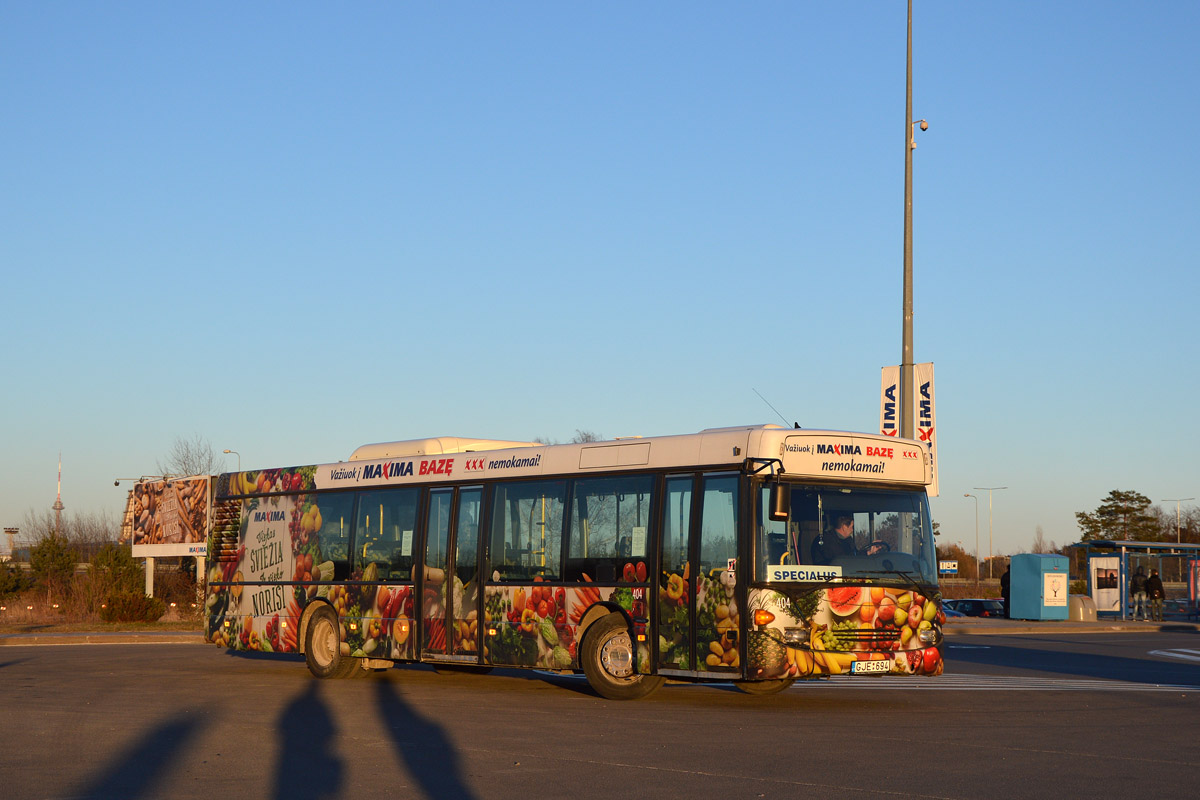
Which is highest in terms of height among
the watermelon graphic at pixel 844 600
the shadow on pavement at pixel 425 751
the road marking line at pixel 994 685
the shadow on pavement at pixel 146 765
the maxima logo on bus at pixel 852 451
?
the maxima logo on bus at pixel 852 451

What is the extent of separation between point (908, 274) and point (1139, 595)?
21930 millimetres

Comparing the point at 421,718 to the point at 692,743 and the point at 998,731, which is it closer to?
the point at 692,743

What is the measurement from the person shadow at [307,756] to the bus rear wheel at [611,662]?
2.99 m

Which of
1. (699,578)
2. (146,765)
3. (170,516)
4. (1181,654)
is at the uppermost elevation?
(170,516)

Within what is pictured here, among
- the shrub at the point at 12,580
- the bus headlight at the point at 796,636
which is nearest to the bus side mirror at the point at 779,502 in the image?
the bus headlight at the point at 796,636

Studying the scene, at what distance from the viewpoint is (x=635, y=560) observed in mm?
14953

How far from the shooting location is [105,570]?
133ft

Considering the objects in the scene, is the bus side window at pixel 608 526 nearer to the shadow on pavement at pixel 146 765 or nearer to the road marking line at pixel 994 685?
the road marking line at pixel 994 685

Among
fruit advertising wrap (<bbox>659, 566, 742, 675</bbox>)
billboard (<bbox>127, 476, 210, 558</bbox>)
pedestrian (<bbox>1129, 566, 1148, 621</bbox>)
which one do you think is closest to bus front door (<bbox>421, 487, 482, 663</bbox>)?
fruit advertising wrap (<bbox>659, 566, 742, 675</bbox>)

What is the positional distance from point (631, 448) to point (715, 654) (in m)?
2.69

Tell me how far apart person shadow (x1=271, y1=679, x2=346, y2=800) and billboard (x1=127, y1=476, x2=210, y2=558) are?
113 ft

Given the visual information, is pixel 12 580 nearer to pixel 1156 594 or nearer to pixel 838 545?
pixel 1156 594

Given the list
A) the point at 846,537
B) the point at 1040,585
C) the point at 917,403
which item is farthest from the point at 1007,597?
the point at 846,537

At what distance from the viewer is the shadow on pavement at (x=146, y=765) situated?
8.98m
